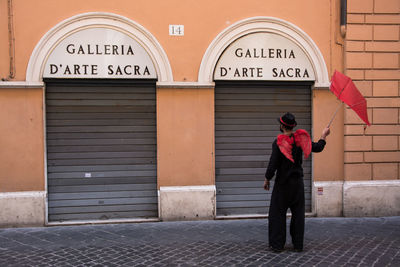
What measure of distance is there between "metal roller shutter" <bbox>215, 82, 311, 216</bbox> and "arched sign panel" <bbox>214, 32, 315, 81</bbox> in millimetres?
186

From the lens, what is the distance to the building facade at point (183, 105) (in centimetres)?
684

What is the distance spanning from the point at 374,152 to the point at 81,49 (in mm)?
5600

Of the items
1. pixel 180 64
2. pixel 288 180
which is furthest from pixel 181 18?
pixel 288 180

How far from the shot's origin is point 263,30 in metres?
7.31

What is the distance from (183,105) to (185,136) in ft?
1.81

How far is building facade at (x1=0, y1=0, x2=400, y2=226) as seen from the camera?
6.84 m

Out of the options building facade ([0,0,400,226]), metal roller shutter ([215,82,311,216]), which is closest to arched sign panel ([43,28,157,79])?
building facade ([0,0,400,226])

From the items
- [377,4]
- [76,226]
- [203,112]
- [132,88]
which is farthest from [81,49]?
[377,4]

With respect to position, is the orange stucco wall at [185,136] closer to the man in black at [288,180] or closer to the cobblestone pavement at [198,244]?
the cobblestone pavement at [198,244]

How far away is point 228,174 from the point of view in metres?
7.46

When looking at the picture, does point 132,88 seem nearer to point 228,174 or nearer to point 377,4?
point 228,174

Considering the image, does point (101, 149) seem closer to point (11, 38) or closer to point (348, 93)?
point (11, 38)

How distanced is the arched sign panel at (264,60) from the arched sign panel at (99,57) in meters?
1.37

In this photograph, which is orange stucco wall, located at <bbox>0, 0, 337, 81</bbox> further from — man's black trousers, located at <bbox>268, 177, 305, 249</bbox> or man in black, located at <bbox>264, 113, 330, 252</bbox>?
man's black trousers, located at <bbox>268, 177, 305, 249</bbox>
